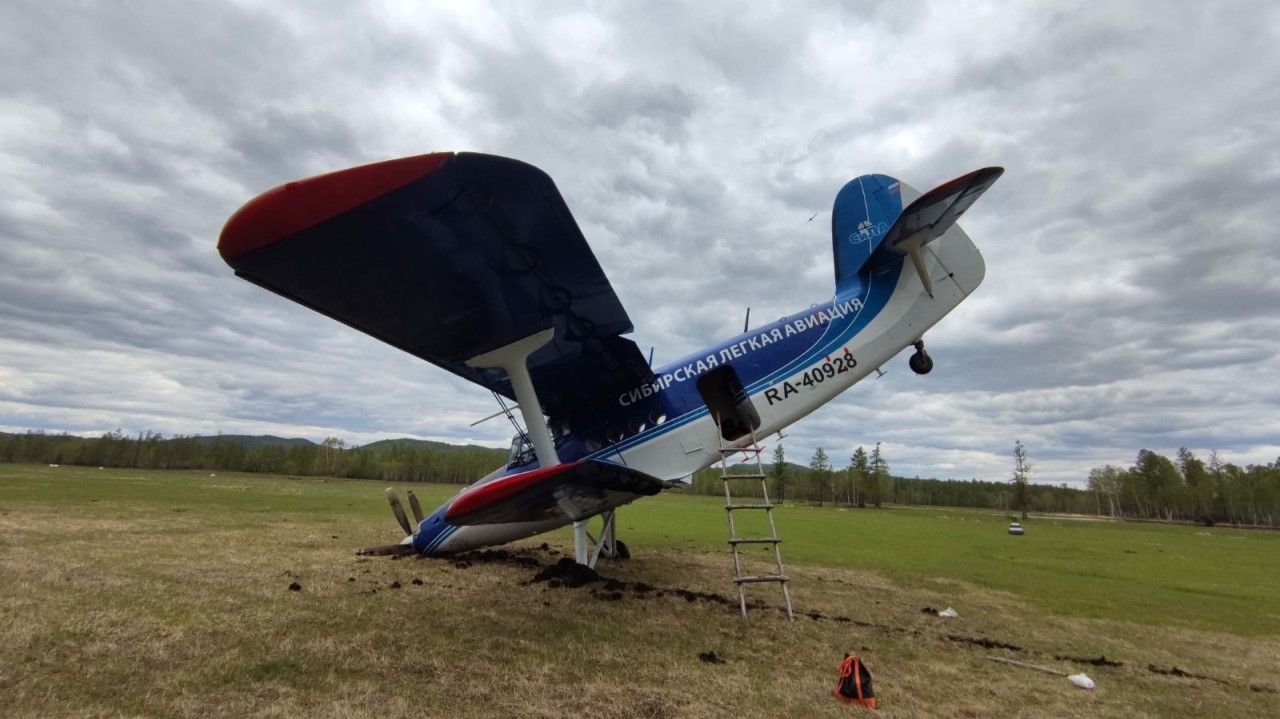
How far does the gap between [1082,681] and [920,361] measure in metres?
5.74

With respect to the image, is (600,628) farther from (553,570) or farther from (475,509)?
(553,570)

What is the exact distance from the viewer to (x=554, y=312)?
24.0 ft

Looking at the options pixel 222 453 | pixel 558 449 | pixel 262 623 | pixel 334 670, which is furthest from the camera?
pixel 222 453

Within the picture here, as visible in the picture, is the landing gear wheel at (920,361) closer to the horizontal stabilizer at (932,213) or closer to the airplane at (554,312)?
the airplane at (554,312)

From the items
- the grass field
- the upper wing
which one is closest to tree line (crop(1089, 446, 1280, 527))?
the grass field

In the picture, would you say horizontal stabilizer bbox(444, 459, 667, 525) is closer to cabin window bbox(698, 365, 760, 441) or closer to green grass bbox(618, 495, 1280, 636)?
cabin window bbox(698, 365, 760, 441)

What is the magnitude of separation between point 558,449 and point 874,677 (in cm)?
609

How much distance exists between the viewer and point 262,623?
237 inches

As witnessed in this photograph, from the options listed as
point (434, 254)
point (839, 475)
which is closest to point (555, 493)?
point (434, 254)

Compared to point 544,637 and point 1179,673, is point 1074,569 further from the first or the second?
point 544,637

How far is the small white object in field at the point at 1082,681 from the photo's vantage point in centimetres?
558

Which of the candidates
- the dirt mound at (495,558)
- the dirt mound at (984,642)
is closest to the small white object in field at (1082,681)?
the dirt mound at (984,642)

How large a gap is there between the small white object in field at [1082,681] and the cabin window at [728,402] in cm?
502

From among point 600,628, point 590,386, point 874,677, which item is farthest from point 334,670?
point 590,386
